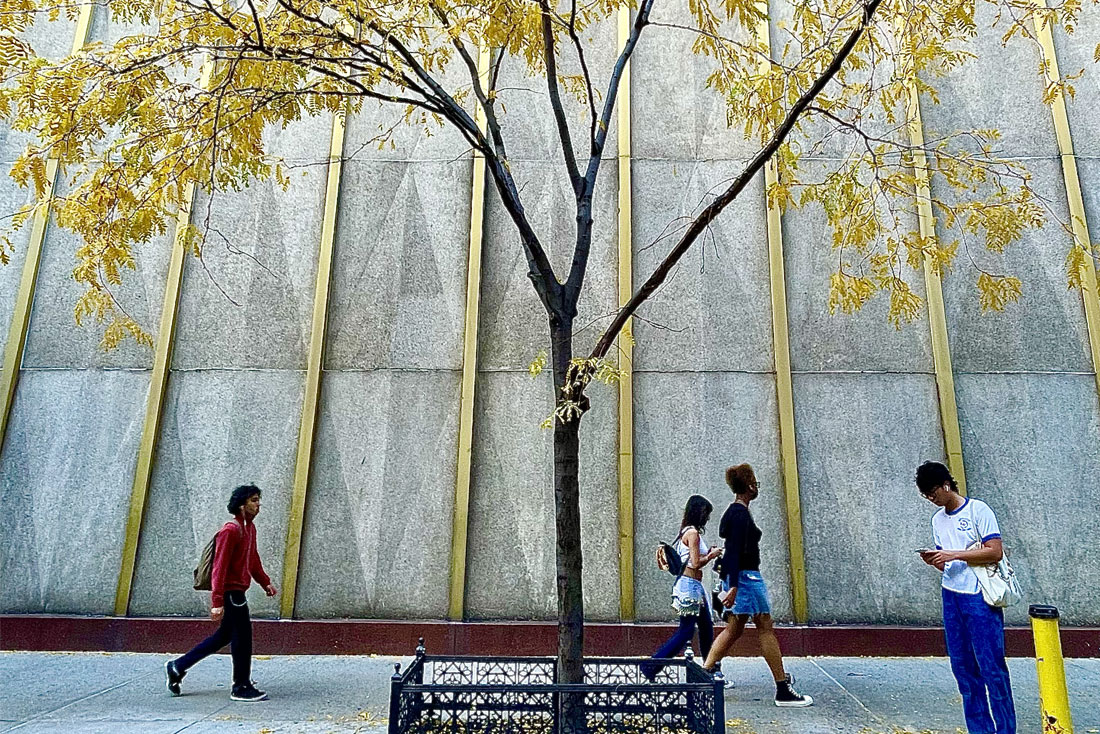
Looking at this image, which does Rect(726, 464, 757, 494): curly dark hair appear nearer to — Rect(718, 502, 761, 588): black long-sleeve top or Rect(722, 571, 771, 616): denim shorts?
Rect(718, 502, 761, 588): black long-sleeve top

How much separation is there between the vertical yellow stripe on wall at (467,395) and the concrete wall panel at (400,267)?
0.12m

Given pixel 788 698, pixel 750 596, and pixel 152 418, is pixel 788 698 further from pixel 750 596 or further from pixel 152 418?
pixel 152 418

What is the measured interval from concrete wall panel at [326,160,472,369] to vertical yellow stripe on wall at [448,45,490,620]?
118 mm

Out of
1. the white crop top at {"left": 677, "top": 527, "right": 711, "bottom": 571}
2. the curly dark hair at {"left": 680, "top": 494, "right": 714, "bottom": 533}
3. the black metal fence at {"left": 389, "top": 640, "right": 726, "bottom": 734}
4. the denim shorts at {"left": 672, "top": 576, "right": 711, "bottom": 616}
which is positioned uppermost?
the curly dark hair at {"left": 680, "top": 494, "right": 714, "bottom": 533}

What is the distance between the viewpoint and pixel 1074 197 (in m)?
8.29

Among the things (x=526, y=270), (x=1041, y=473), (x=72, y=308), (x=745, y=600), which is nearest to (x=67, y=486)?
(x=72, y=308)

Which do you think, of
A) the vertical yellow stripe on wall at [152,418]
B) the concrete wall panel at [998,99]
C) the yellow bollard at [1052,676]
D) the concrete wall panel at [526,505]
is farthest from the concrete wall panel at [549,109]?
the yellow bollard at [1052,676]

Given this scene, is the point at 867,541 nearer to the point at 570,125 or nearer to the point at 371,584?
the point at 371,584

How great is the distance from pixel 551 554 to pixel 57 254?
270 inches

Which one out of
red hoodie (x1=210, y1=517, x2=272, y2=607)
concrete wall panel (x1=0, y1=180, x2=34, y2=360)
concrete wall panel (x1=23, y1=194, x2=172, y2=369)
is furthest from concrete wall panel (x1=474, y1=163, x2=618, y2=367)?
concrete wall panel (x1=0, y1=180, x2=34, y2=360)

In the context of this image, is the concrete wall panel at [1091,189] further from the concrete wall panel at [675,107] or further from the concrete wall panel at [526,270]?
the concrete wall panel at [526,270]

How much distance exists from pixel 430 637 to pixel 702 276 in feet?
16.4

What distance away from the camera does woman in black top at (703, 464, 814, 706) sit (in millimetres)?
5539

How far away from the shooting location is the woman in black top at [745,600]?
5.54 metres
